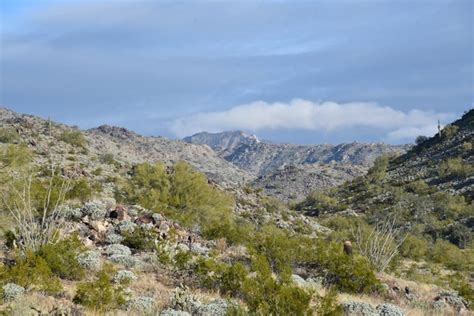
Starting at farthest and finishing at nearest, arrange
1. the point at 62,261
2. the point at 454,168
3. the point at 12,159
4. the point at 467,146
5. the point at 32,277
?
the point at 467,146, the point at 454,168, the point at 12,159, the point at 62,261, the point at 32,277

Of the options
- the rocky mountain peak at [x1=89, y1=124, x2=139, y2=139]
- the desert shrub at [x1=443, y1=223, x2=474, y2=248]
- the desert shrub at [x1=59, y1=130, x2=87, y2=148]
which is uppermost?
the rocky mountain peak at [x1=89, y1=124, x2=139, y2=139]

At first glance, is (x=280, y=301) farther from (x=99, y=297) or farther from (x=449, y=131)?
(x=449, y=131)

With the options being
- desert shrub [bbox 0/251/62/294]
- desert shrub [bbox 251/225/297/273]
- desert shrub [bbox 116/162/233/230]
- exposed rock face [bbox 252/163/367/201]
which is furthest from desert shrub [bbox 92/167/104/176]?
exposed rock face [bbox 252/163/367/201]

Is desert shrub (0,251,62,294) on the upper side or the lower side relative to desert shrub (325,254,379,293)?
upper

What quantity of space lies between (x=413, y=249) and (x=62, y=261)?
3017cm

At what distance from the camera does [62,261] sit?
1416 cm

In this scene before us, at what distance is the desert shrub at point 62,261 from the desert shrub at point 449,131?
77.9 m

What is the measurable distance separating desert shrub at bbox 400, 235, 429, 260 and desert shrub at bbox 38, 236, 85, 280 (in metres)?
28.9

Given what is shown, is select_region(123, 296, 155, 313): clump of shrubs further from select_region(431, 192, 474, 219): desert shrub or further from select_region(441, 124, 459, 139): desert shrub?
select_region(441, 124, 459, 139): desert shrub

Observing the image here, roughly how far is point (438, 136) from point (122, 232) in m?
77.6

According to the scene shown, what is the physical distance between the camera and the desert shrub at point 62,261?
13950mm

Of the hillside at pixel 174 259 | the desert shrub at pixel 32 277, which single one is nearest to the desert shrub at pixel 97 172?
the hillside at pixel 174 259

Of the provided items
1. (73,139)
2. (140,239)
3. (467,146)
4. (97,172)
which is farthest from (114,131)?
(140,239)

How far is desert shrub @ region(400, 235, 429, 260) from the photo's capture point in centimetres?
3834
